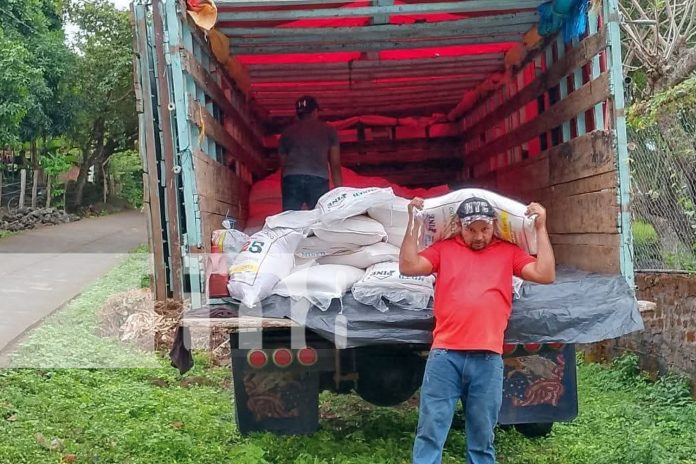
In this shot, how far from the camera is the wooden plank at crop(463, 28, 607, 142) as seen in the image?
160 inches

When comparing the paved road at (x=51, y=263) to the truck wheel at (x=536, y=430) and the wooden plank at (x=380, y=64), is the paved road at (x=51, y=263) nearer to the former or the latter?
the wooden plank at (x=380, y=64)

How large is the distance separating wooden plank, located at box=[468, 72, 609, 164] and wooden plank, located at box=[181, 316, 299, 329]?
193cm

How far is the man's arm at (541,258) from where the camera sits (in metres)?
3.47

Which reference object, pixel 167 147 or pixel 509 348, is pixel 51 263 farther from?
pixel 509 348

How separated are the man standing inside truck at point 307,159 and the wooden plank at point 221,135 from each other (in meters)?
0.41

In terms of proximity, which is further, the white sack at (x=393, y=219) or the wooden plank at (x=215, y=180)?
the white sack at (x=393, y=219)

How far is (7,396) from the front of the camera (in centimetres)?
516

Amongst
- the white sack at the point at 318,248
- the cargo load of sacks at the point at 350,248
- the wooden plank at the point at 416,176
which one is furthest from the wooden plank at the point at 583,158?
the wooden plank at the point at 416,176

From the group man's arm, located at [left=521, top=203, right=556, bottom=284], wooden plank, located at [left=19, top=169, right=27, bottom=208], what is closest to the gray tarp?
man's arm, located at [left=521, top=203, right=556, bottom=284]

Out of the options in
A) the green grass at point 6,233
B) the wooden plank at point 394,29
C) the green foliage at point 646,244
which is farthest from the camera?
the green grass at point 6,233

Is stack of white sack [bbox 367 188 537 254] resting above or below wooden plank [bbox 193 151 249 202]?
below

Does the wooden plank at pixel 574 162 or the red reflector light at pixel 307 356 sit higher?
the wooden plank at pixel 574 162

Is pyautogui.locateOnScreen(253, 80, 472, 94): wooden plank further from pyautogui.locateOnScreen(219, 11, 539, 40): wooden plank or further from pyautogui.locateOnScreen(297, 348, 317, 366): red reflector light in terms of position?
pyautogui.locateOnScreen(297, 348, 317, 366): red reflector light

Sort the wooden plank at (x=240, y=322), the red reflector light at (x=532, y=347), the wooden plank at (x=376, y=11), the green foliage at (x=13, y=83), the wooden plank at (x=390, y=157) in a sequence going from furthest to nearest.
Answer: the green foliage at (x=13, y=83) < the wooden plank at (x=390, y=157) < the wooden plank at (x=376, y=11) < the red reflector light at (x=532, y=347) < the wooden plank at (x=240, y=322)
